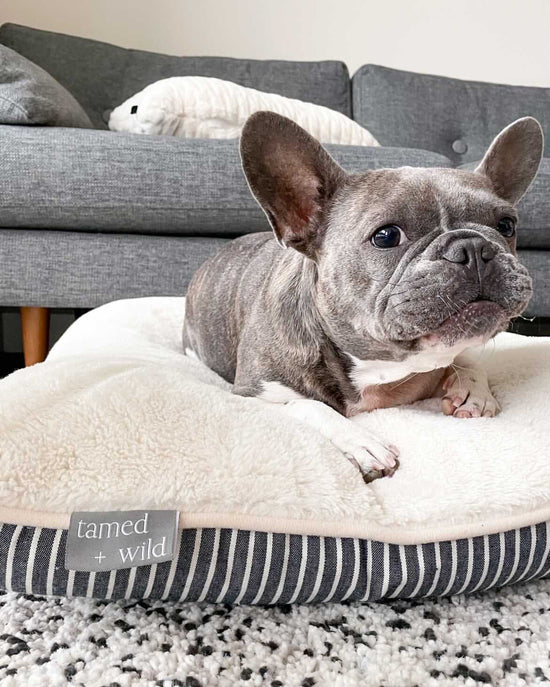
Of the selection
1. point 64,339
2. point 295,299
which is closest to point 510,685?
point 295,299

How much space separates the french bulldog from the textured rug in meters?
0.20

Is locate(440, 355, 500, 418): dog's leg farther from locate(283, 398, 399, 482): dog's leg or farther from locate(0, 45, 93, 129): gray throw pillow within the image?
locate(0, 45, 93, 129): gray throw pillow

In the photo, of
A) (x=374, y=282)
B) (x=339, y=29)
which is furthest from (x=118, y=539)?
(x=339, y=29)

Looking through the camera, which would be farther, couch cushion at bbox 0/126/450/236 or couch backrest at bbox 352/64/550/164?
couch backrest at bbox 352/64/550/164

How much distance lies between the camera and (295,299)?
1.09m

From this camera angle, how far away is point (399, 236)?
919 mm

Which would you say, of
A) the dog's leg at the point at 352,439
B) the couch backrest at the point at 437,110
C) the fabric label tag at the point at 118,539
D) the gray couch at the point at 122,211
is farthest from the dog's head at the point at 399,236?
the couch backrest at the point at 437,110

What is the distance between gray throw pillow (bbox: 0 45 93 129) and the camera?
188 centimetres

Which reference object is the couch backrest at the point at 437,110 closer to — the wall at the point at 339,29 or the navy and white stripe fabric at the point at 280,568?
the wall at the point at 339,29

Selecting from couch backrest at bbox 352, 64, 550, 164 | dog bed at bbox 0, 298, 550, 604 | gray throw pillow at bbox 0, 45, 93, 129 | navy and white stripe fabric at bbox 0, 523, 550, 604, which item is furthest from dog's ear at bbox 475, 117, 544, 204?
couch backrest at bbox 352, 64, 550, 164

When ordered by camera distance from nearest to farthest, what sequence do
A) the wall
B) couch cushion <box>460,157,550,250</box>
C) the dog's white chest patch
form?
1. the dog's white chest patch
2. couch cushion <box>460,157,550,250</box>
3. the wall

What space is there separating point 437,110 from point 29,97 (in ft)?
6.12

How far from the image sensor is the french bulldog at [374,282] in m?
0.84

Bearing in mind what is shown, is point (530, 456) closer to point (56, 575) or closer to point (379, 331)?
point (379, 331)
